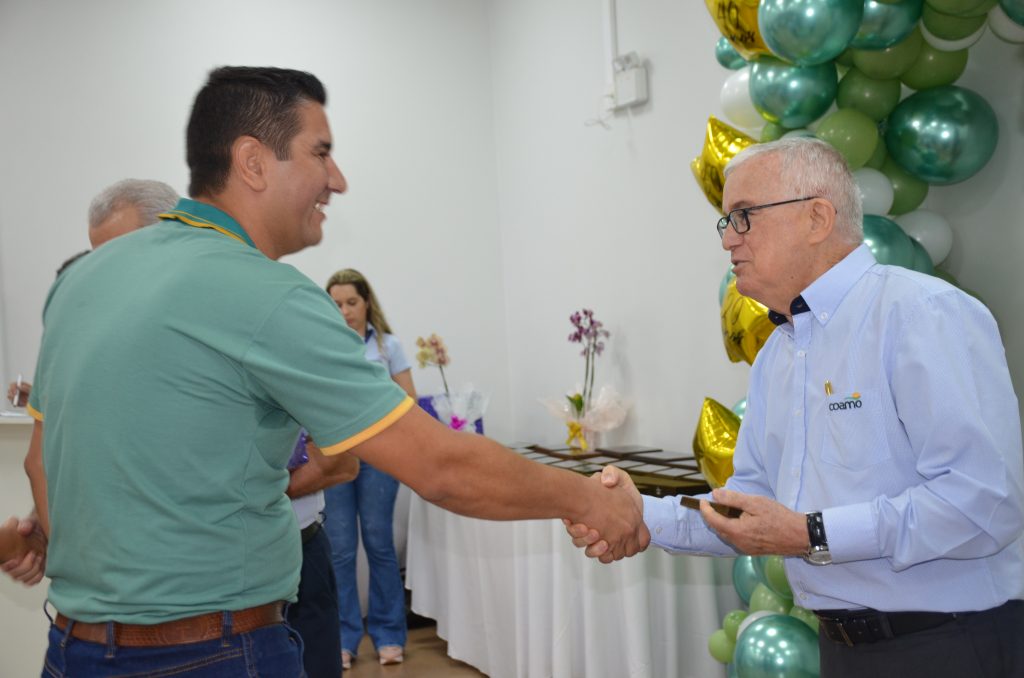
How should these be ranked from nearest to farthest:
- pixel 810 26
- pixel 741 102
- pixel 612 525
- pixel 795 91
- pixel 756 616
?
pixel 612 525 → pixel 810 26 → pixel 795 91 → pixel 756 616 → pixel 741 102

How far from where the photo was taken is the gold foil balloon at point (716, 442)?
8.64 feet

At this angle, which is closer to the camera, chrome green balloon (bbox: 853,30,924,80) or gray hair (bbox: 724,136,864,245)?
gray hair (bbox: 724,136,864,245)

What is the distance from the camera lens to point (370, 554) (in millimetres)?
4598

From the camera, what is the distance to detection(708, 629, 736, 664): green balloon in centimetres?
302

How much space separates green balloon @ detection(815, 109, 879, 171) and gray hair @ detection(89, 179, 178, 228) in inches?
62.6

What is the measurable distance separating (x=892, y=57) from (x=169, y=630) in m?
2.11

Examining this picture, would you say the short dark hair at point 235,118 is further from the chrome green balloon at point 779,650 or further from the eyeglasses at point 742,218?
the chrome green balloon at point 779,650

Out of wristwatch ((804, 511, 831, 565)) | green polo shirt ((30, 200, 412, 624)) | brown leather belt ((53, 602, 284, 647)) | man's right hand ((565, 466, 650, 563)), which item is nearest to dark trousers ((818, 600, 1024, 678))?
wristwatch ((804, 511, 831, 565))

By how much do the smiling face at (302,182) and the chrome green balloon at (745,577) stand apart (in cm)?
186

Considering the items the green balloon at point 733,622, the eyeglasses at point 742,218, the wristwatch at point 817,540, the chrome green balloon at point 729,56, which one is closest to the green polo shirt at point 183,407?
the wristwatch at point 817,540

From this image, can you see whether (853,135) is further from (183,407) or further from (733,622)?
(183,407)

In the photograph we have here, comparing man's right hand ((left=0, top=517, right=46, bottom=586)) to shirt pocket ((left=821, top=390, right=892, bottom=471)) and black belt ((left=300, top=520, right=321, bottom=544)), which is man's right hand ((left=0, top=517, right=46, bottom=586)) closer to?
black belt ((left=300, top=520, right=321, bottom=544))

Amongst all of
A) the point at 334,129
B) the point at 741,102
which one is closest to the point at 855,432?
the point at 741,102

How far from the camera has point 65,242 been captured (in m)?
4.75
